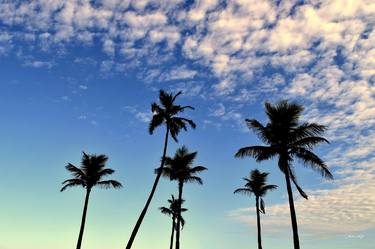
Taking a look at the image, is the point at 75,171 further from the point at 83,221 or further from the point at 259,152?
the point at 259,152

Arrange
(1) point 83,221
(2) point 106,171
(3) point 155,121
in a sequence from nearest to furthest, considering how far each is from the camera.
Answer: (3) point 155,121
(1) point 83,221
(2) point 106,171

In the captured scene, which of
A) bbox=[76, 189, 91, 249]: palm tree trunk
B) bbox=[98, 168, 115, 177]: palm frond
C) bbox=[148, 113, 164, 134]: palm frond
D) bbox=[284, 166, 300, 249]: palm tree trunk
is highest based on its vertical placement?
bbox=[148, 113, 164, 134]: palm frond

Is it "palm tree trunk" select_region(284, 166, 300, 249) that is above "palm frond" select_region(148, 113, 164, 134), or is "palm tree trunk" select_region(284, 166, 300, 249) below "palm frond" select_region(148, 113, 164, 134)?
below

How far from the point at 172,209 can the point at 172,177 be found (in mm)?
14405

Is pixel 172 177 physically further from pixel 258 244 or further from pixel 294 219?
pixel 294 219

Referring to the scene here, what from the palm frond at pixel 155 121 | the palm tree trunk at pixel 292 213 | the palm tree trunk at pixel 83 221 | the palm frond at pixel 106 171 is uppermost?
the palm frond at pixel 155 121

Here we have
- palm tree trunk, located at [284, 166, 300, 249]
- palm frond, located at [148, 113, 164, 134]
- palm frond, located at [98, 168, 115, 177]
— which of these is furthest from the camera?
palm frond, located at [98, 168, 115, 177]

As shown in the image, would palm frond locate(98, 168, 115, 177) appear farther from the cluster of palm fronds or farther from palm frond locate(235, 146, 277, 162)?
palm frond locate(235, 146, 277, 162)

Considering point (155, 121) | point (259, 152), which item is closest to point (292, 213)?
point (259, 152)

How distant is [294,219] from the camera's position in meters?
24.5

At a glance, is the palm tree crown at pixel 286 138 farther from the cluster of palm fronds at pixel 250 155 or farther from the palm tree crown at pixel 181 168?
the palm tree crown at pixel 181 168

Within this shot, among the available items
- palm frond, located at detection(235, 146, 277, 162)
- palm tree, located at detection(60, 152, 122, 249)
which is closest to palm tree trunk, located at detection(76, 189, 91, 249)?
palm tree, located at detection(60, 152, 122, 249)

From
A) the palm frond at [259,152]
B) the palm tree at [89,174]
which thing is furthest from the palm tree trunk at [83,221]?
the palm frond at [259,152]

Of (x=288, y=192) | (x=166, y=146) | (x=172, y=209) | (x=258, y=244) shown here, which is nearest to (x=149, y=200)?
(x=166, y=146)
